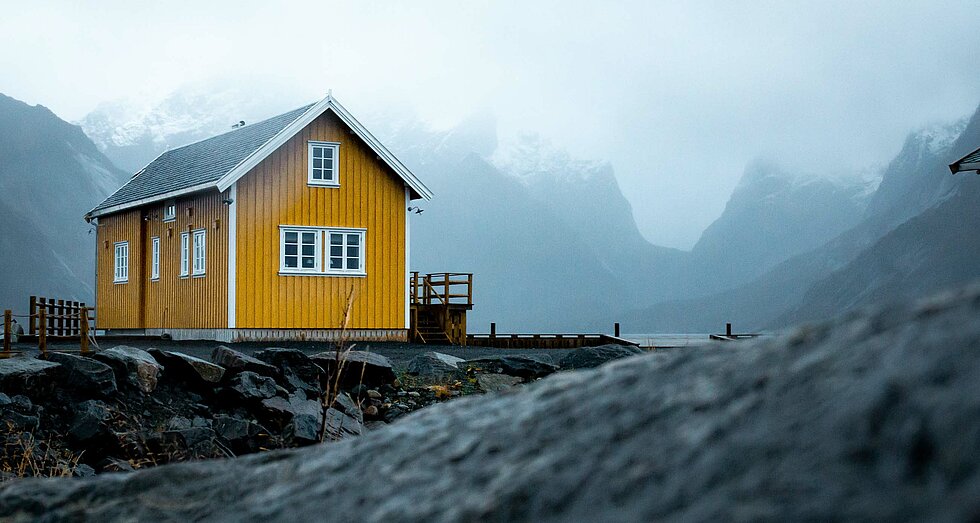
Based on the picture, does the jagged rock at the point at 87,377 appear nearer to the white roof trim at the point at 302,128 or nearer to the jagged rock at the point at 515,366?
the jagged rock at the point at 515,366

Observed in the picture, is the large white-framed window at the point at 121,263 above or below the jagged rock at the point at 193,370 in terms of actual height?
above

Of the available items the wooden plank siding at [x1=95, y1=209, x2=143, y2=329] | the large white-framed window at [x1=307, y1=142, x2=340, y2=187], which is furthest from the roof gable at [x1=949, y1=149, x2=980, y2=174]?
the wooden plank siding at [x1=95, y1=209, x2=143, y2=329]

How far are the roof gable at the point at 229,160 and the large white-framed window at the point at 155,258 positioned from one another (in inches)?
46.2

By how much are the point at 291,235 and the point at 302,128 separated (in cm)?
280

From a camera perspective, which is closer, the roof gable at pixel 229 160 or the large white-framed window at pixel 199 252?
the roof gable at pixel 229 160

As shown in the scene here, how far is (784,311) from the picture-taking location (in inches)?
7608

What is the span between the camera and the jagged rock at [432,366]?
50.2 feet

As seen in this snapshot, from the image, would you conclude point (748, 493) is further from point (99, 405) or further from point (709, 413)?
point (99, 405)

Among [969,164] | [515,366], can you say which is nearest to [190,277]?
[515,366]

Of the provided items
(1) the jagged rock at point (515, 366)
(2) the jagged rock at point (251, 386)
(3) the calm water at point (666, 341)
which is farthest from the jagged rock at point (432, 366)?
(3) the calm water at point (666, 341)

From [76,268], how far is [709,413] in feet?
451

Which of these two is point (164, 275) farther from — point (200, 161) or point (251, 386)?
point (251, 386)

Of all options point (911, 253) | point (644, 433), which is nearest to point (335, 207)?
point (644, 433)

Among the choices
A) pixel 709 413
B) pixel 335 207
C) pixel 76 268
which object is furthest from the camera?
pixel 76 268
